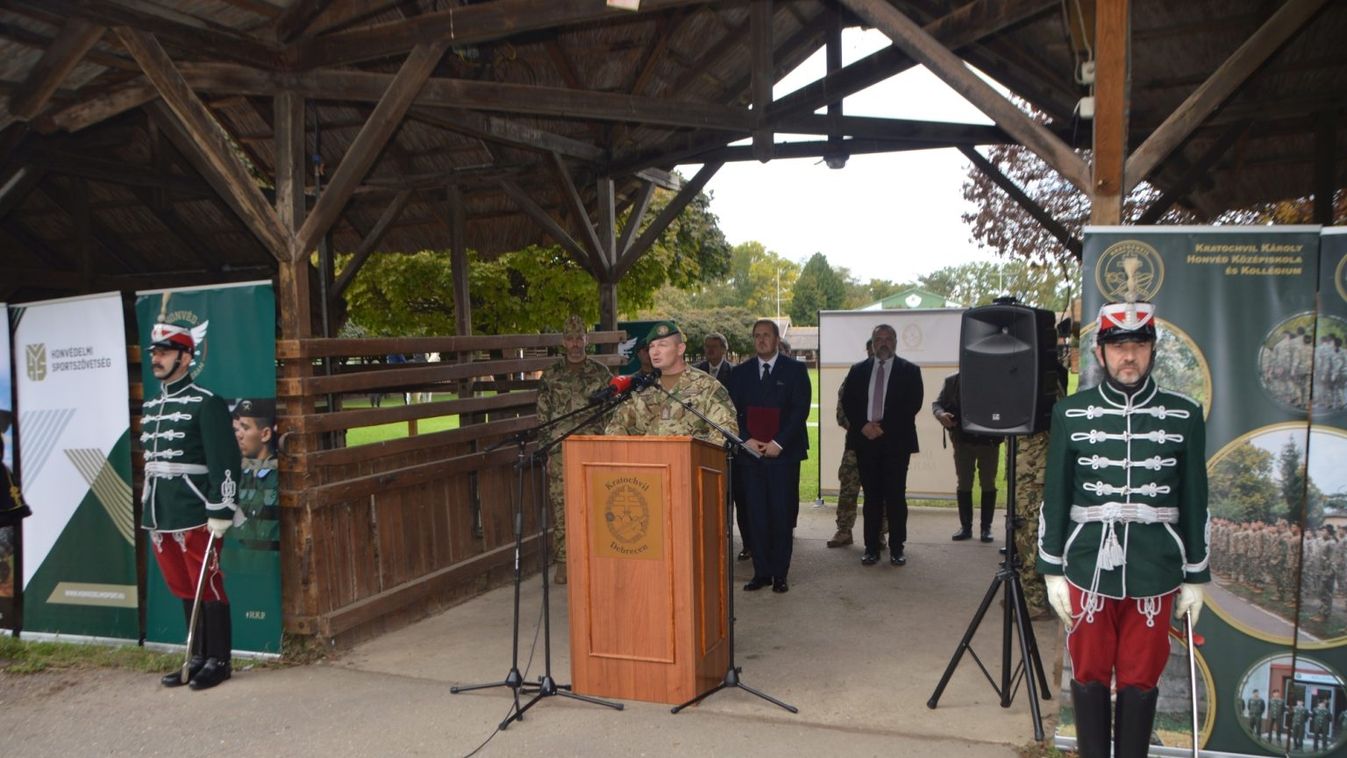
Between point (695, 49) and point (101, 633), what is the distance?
6136 millimetres

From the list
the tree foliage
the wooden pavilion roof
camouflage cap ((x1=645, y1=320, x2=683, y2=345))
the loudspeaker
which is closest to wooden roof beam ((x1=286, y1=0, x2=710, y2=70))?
the wooden pavilion roof

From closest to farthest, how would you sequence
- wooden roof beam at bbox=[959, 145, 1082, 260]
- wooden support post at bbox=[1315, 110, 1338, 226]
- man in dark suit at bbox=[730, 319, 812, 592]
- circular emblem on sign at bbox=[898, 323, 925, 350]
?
man in dark suit at bbox=[730, 319, 812, 592], wooden support post at bbox=[1315, 110, 1338, 226], wooden roof beam at bbox=[959, 145, 1082, 260], circular emblem on sign at bbox=[898, 323, 925, 350]

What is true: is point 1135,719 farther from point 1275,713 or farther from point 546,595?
point 546,595

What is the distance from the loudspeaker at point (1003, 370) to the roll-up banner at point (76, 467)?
4638 mm

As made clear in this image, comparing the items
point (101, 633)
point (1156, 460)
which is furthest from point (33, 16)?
point (1156, 460)

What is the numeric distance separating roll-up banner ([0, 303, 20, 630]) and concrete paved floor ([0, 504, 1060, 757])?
908 millimetres

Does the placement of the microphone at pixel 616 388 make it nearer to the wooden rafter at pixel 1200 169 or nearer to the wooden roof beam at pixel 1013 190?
the wooden roof beam at pixel 1013 190

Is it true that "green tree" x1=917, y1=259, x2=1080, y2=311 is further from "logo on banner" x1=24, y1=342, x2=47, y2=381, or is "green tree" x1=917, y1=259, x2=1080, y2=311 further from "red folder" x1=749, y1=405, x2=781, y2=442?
"logo on banner" x1=24, y1=342, x2=47, y2=381

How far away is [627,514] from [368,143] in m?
2.91

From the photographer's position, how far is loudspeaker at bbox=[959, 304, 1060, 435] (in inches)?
158

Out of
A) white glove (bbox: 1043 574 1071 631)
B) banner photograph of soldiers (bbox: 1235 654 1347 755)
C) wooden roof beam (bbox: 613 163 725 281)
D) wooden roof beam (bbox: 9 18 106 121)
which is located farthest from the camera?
wooden roof beam (bbox: 613 163 725 281)

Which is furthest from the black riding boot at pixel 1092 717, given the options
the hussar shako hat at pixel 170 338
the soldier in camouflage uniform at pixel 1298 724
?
the hussar shako hat at pixel 170 338

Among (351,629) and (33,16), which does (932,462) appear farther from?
(33,16)

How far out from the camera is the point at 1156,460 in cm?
320
